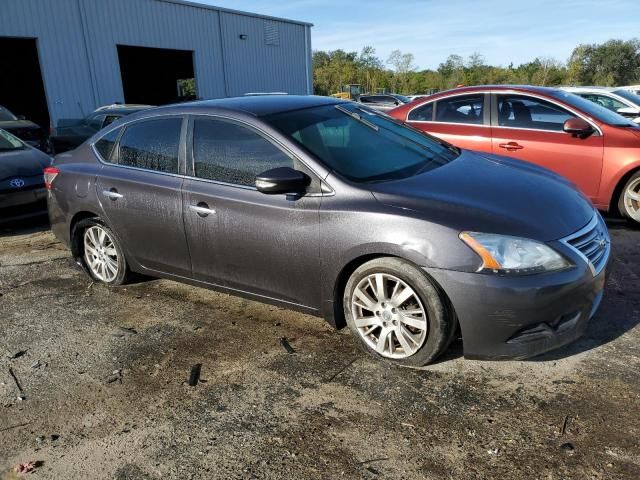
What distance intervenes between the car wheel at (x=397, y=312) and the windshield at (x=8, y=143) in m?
6.43

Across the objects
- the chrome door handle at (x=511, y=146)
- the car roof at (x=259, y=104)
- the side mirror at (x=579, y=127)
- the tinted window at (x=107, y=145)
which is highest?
the car roof at (x=259, y=104)

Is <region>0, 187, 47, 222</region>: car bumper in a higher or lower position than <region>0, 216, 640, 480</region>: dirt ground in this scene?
higher

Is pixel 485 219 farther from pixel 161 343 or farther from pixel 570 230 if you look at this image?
pixel 161 343

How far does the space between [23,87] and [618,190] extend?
26332mm

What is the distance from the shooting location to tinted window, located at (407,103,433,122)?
7003 mm

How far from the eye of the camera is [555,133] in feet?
19.6

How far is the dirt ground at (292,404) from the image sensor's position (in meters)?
2.43

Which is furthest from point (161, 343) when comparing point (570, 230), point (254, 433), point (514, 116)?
point (514, 116)

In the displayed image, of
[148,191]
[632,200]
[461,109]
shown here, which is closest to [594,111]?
[632,200]

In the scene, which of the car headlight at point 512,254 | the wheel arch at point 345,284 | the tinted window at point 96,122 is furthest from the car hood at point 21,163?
the car headlight at point 512,254

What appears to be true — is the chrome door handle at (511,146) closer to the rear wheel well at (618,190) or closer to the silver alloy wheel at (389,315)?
the rear wheel well at (618,190)

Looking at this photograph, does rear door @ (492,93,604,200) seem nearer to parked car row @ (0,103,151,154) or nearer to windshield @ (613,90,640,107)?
windshield @ (613,90,640,107)

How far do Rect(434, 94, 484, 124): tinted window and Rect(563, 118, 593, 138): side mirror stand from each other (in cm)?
105

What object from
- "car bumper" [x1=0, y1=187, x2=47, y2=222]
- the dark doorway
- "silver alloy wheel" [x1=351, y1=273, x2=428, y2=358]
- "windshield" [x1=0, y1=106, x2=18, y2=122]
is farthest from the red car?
the dark doorway
